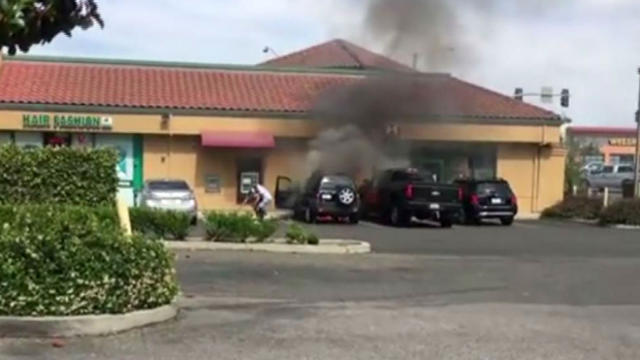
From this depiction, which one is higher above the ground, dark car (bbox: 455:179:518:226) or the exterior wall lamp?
the exterior wall lamp

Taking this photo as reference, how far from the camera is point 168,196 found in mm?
29781

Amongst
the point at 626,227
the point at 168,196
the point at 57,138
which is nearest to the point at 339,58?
the point at 57,138

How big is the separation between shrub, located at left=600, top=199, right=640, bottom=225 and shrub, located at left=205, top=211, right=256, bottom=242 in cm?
1769

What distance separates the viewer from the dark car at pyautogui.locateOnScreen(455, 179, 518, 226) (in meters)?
34.6

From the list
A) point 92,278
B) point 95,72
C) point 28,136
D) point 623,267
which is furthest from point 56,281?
point 95,72

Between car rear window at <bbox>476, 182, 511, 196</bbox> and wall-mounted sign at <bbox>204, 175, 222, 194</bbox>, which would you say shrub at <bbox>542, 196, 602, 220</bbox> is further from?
wall-mounted sign at <bbox>204, 175, 222, 194</bbox>

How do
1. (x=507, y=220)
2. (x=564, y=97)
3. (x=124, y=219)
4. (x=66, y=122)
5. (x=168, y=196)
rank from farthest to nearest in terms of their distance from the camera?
(x=564, y=97)
(x=66, y=122)
(x=507, y=220)
(x=168, y=196)
(x=124, y=219)

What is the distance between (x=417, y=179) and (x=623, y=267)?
45.2ft

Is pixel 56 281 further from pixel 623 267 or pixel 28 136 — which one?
pixel 28 136

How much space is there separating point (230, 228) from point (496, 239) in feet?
30.4

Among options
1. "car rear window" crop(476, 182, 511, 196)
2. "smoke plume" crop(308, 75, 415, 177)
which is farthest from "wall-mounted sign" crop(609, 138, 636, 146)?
"car rear window" crop(476, 182, 511, 196)

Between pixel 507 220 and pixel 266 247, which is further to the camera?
pixel 507 220

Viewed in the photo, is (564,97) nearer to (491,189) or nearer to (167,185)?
(491,189)

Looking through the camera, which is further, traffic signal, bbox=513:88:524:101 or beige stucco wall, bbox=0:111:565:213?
traffic signal, bbox=513:88:524:101
